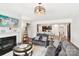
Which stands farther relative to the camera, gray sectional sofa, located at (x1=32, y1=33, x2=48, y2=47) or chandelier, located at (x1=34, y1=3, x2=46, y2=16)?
gray sectional sofa, located at (x1=32, y1=33, x2=48, y2=47)

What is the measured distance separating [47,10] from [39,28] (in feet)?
0.96

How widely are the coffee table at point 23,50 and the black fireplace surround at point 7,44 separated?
0.08 m

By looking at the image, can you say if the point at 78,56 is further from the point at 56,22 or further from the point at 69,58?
the point at 56,22

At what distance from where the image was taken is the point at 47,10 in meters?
1.23

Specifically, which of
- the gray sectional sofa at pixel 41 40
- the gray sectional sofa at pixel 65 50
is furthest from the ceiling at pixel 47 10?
the gray sectional sofa at pixel 65 50

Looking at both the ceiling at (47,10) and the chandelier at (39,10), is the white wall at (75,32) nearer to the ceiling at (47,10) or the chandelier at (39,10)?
the ceiling at (47,10)

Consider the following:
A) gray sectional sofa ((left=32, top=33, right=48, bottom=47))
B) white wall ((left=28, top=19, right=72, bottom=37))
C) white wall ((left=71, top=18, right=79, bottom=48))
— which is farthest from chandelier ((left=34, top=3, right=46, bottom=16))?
white wall ((left=71, top=18, right=79, bottom=48))

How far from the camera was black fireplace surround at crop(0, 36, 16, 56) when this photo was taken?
1197 millimetres

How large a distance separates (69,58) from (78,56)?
12 cm

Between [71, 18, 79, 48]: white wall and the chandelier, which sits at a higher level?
the chandelier

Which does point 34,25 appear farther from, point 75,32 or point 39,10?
point 75,32

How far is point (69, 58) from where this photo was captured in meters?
1.15

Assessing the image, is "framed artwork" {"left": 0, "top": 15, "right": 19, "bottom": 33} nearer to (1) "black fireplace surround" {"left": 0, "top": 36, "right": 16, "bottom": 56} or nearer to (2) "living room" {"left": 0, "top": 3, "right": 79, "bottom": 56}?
(2) "living room" {"left": 0, "top": 3, "right": 79, "bottom": 56}

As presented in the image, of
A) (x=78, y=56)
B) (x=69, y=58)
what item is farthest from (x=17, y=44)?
(x=78, y=56)
